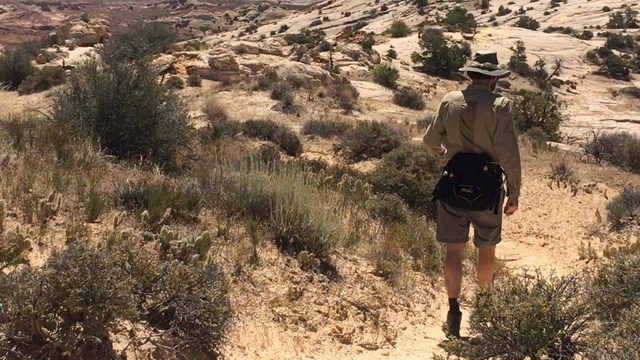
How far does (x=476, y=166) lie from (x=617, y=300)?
1.29 metres

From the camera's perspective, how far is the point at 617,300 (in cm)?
355

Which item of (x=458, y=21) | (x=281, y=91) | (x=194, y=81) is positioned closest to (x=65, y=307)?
(x=281, y=91)

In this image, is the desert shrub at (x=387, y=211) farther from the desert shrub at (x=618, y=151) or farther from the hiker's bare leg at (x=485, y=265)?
the desert shrub at (x=618, y=151)

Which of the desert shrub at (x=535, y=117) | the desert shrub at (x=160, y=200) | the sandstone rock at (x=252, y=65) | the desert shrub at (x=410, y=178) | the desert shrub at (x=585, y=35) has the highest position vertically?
the desert shrub at (x=160, y=200)

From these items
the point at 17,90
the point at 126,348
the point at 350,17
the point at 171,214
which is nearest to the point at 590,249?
the point at 171,214

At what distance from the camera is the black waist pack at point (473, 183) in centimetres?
362

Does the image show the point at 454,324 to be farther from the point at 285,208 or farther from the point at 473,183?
the point at 285,208

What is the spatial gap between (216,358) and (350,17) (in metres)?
46.2

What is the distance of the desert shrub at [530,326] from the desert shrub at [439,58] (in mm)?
22908

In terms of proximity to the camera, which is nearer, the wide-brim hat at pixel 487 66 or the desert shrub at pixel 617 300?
the desert shrub at pixel 617 300

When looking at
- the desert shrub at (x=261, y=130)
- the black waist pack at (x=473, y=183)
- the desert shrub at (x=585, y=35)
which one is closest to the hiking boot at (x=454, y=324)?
the black waist pack at (x=473, y=183)

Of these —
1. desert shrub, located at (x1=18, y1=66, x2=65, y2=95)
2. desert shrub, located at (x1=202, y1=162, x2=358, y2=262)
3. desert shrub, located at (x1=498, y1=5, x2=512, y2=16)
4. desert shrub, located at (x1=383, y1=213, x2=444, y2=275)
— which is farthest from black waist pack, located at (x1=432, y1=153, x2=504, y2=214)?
desert shrub, located at (x1=498, y1=5, x2=512, y2=16)

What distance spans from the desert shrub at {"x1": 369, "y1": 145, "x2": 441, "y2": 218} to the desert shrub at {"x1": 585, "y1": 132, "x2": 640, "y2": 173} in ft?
16.9

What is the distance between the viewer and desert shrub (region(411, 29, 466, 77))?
2481cm
